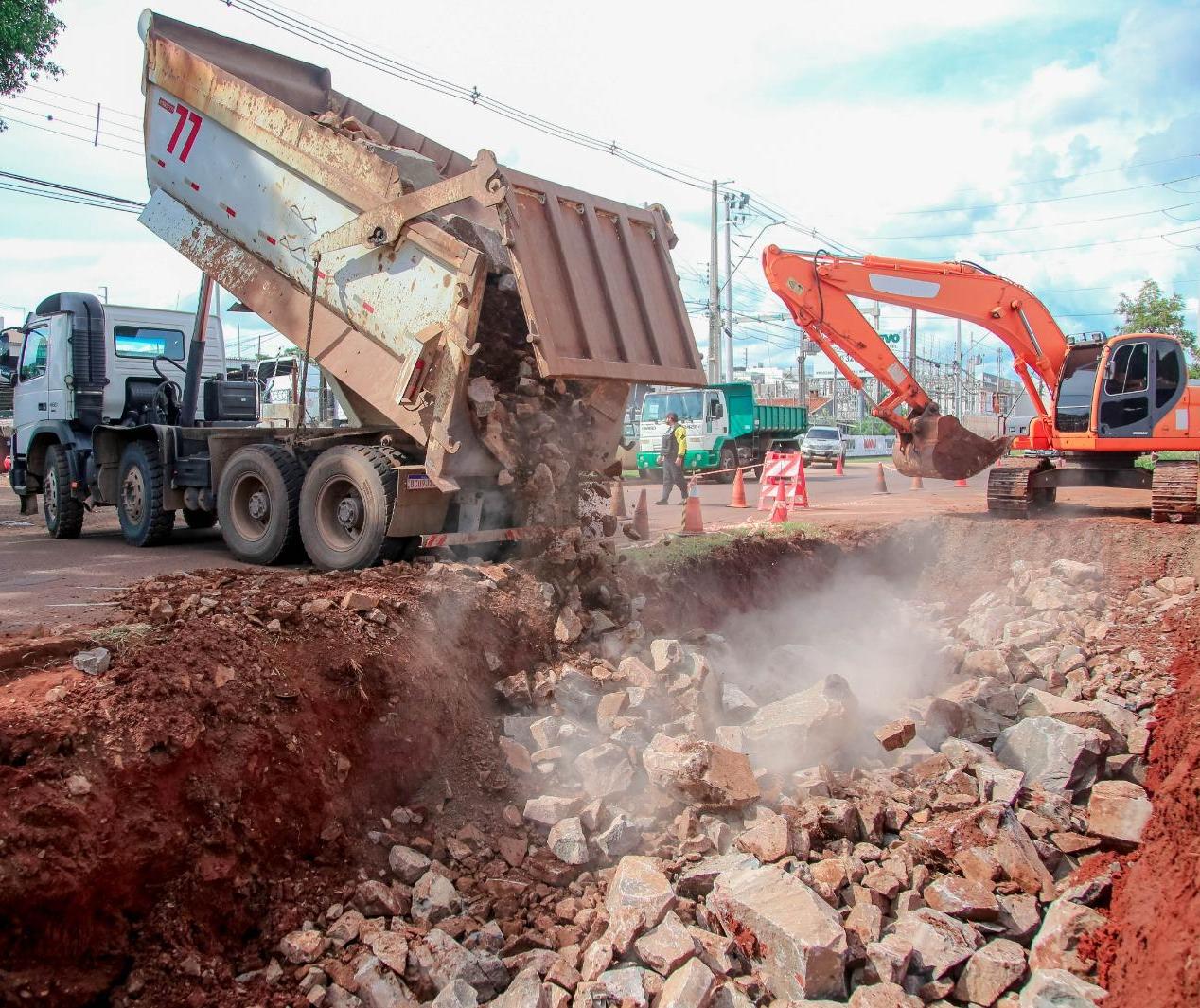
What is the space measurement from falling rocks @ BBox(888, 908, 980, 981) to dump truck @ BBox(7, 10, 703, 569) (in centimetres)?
363

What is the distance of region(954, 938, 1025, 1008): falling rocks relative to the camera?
396 centimetres

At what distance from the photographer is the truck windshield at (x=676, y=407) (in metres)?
25.8

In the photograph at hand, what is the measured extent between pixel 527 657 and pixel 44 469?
7486 millimetres

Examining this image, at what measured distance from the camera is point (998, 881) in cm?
468

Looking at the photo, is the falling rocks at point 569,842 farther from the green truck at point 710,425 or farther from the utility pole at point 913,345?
the utility pole at point 913,345

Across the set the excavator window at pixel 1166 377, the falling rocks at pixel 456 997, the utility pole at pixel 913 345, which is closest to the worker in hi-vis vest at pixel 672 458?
the excavator window at pixel 1166 377

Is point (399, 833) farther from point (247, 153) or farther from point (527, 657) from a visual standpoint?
point (247, 153)

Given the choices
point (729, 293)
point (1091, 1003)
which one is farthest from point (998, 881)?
point (729, 293)

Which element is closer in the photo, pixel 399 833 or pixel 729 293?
pixel 399 833

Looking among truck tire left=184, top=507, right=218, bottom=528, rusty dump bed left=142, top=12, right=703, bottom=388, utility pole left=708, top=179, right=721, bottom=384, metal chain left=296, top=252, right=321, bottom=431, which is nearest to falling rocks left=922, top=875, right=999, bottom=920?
rusty dump bed left=142, top=12, right=703, bottom=388

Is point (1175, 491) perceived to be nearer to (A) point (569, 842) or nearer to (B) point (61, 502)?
(A) point (569, 842)

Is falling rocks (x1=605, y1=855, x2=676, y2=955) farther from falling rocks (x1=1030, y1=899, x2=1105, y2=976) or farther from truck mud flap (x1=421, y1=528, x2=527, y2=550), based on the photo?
truck mud flap (x1=421, y1=528, x2=527, y2=550)

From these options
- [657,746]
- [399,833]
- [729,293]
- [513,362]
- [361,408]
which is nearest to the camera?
[399,833]

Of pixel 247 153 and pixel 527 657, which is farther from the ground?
pixel 247 153
